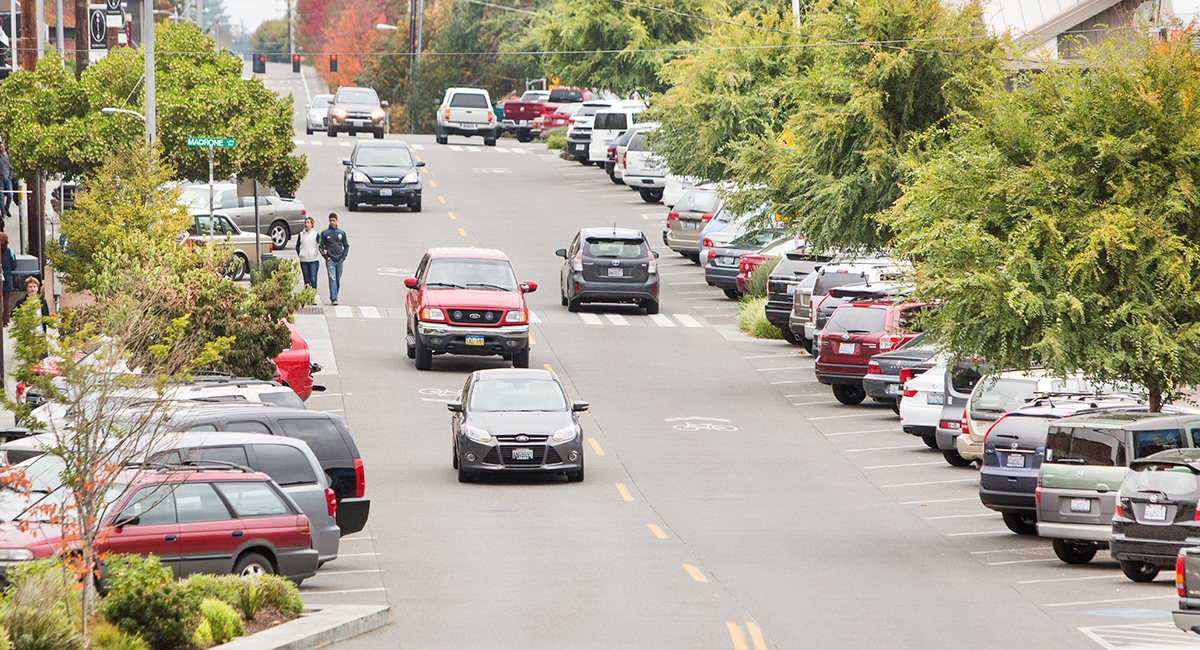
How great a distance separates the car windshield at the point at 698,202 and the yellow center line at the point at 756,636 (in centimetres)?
2981

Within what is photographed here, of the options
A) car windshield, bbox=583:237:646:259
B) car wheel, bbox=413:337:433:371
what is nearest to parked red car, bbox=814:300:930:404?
car wheel, bbox=413:337:433:371

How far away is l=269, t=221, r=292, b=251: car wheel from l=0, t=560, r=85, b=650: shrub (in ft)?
101

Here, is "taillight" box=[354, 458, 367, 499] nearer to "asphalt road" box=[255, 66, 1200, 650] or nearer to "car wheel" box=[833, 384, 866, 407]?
"asphalt road" box=[255, 66, 1200, 650]

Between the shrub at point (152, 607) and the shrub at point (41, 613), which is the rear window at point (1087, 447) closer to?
the shrub at point (152, 607)

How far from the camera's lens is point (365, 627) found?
45.7ft

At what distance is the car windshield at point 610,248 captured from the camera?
118 ft

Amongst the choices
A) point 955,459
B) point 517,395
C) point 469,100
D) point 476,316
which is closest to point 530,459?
point 517,395

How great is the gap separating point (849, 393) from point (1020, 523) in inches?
376

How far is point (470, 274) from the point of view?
3100cm

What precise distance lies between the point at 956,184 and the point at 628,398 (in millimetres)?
9952

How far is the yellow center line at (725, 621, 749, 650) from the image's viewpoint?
13289 mm

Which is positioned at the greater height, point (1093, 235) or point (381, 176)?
point (1093, 235)

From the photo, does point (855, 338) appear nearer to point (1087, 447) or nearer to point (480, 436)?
point (480, 436)

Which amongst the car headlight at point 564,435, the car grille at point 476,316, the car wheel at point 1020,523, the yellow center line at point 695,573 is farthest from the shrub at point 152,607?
the car grille at point 476,316
